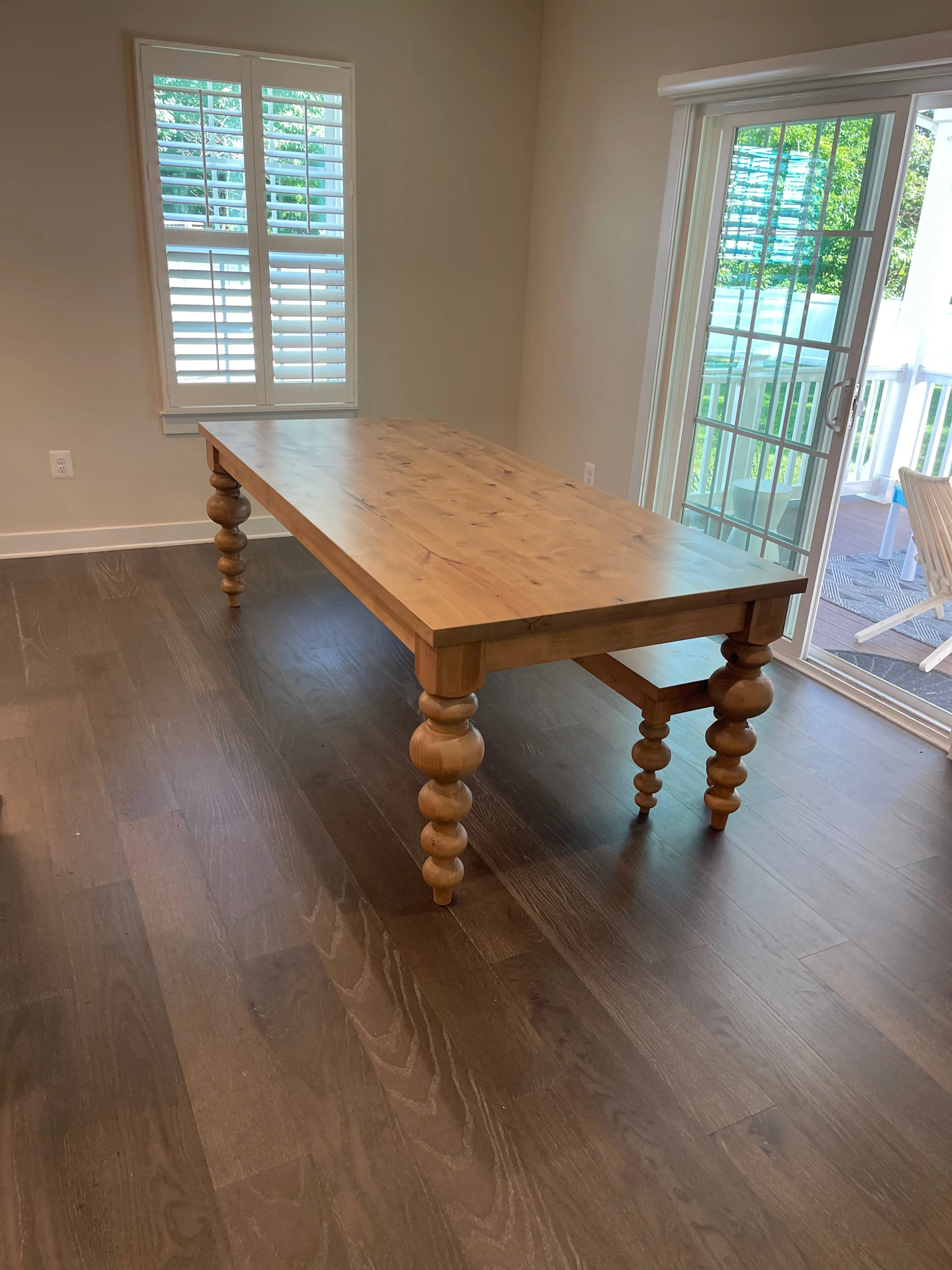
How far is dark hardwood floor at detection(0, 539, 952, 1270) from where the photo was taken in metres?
1.39

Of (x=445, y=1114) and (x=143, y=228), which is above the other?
(x=143, y=228)

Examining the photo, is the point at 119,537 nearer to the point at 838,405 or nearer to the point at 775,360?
the point at 775,360

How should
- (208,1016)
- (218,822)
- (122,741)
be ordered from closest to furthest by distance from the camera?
(208,1016), (218,822), (122,741)

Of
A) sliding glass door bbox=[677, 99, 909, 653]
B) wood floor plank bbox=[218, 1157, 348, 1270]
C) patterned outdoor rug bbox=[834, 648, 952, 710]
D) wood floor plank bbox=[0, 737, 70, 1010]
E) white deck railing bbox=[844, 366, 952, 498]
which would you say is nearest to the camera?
wood floor plank bbox=[218, 1157, 348, 1270]

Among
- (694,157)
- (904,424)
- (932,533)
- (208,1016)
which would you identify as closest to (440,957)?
(208,1016)

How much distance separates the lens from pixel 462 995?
1.81 metres

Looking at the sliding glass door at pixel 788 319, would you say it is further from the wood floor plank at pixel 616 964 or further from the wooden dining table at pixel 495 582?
the wood floor plank at pixel 616 964

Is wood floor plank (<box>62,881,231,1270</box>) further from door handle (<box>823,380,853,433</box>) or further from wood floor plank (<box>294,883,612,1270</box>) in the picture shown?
door handle (<box>823,380,853,433</box>)

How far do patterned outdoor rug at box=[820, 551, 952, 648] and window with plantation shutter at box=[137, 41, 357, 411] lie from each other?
251 cm

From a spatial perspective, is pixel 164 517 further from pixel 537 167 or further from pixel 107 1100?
pixel 107 1100

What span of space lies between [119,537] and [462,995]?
10.3ft

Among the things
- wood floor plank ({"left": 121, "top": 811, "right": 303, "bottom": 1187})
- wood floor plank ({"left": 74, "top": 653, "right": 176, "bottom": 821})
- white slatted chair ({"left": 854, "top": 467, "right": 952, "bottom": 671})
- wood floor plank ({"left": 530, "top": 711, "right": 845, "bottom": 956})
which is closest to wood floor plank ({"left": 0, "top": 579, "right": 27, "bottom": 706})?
wood floor plank ({"left": 74, "top": 653, "right": 176, "bottom": 821})

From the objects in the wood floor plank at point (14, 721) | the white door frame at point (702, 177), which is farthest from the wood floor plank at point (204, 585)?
the white door frame at point (702, 177)

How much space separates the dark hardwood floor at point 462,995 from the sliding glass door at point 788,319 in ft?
2.79
